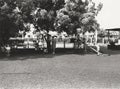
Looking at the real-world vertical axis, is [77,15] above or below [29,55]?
above

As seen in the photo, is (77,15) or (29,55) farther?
(77,15)

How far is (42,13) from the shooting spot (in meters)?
25.4

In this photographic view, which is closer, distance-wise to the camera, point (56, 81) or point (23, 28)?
point (56, 81)

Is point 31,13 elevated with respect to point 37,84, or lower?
elevated

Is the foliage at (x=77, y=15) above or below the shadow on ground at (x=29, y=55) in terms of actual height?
above

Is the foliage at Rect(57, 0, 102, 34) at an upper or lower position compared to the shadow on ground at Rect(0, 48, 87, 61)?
upper

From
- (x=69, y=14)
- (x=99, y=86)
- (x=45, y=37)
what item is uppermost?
(x=69, y=14)

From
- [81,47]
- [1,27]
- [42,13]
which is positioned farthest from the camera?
[81,47]

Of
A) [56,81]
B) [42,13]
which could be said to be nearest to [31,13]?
[42,13]

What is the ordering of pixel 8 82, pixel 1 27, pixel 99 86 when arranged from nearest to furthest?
pixel 99 86, pixel 8 82, pixel 1 27

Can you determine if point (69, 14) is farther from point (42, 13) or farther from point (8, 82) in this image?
point (8, 82)

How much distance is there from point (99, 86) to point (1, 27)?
50.2 feet

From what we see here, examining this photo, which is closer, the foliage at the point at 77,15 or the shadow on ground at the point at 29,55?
the shadow on ground at the point at 29,55

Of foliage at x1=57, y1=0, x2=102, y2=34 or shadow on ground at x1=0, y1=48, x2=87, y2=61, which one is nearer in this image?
shadow on ground at x1=0, y1=48, x2=87, y2=61
